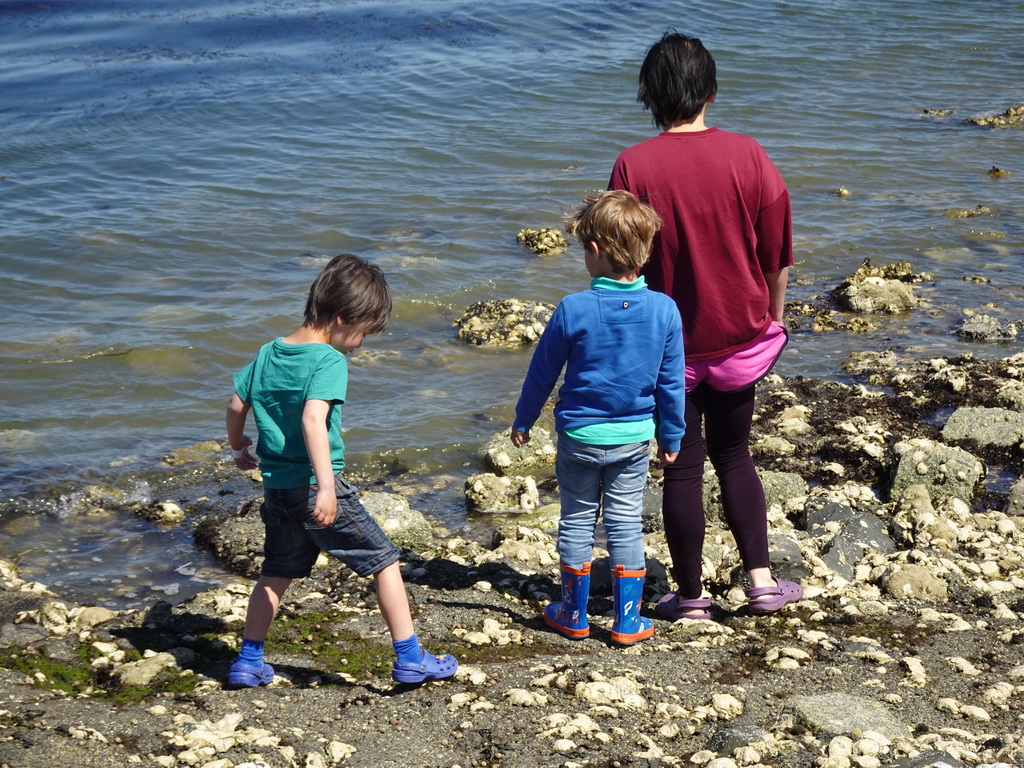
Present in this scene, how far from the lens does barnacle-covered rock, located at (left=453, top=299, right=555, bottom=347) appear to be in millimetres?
8852

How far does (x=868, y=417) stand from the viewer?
7.15 m

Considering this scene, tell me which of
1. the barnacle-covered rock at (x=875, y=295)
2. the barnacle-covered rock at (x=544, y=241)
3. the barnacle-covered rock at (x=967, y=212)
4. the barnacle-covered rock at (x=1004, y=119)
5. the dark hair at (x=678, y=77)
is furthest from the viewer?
the barnacle-covered rock at (x=1004, y=119)

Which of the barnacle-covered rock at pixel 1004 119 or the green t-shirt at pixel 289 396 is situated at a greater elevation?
the barnacle-covered rock at pixel 1004 119

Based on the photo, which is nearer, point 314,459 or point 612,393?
point 314,459

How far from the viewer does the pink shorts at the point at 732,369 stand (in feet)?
13.5

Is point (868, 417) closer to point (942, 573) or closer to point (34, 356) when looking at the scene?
point (942, 573)

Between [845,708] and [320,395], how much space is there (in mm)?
2106

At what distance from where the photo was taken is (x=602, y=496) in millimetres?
4281

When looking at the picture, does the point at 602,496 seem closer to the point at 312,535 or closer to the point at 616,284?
the point at 616,284

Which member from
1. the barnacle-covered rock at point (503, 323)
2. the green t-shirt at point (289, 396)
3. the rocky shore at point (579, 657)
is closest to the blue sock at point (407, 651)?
the rocky shore at point (579, 657)

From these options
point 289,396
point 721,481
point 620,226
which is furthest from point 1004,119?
point 289,396

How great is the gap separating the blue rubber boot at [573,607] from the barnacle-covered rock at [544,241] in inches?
274

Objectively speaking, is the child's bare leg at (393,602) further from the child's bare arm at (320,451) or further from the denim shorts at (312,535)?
the child's bare arm at (320,451)

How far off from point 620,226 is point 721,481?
1308 millimetres
